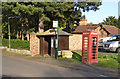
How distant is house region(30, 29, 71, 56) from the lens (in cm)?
1873

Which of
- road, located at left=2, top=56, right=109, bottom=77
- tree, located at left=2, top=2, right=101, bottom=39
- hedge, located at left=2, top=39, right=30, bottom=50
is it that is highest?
tree, located at left=2, top=2, right=101, bottom=39

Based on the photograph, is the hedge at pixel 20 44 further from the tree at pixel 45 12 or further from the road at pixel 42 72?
the road at pixel 42 72

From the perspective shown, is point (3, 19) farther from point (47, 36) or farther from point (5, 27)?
point (47, 36)

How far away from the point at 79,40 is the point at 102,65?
16.5m

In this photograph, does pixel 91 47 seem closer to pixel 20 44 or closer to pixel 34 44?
pixel 34 44

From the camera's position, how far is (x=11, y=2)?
973 inches

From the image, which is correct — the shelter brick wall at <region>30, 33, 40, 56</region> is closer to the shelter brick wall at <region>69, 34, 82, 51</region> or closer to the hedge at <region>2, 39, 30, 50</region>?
the hedge at <region>2, 39, 30, 50</region>

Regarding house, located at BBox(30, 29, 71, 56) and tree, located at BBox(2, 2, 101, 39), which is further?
tree, located at BBox(2, 2, 101, 39)

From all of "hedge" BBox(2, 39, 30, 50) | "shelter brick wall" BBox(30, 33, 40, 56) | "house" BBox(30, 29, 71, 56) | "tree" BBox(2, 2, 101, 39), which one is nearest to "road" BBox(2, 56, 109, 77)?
"house" BBox(30, 29, 71, 56)

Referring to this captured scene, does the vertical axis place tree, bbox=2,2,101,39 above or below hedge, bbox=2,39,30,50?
above

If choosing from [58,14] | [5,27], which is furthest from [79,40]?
[5,27]

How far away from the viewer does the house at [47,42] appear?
18734mm

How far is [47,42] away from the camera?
66.1ft

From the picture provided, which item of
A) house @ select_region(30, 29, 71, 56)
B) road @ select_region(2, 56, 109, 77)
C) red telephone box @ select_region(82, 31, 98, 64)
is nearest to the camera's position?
road @ select_region(2, 56, 109, 77)
